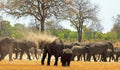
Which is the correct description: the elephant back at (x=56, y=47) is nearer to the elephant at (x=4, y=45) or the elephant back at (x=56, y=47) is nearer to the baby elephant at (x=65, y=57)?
the baby elephant at (x=65, y=57)

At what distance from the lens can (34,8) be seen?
47.1m

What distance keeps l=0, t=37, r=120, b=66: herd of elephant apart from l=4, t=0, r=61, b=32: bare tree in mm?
5759

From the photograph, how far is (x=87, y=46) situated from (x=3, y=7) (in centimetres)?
1220

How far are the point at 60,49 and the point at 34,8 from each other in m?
24.8

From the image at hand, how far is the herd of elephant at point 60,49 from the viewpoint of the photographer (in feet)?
74.9

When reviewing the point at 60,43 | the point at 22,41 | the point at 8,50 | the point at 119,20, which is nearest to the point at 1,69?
the point at 60,43

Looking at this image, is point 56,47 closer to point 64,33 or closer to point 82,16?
point 82,16

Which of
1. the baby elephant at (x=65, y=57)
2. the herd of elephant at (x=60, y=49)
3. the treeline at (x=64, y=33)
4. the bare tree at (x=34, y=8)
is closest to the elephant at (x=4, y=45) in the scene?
the herd of elephant at (x=60, y=49)

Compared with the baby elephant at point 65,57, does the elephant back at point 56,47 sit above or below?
above

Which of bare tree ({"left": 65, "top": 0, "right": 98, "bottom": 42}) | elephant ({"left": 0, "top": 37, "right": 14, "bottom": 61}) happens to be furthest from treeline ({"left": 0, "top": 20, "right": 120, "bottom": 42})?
elephant ({"left": 0, "top": 37, "right": 14, "bottom": 61})

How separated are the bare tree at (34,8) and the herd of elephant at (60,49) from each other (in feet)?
18.9

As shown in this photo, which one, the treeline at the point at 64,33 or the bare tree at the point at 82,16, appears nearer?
the bare tree at the point at 82,16

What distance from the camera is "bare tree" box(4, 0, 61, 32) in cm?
4662

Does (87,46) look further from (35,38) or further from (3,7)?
(35,38)
